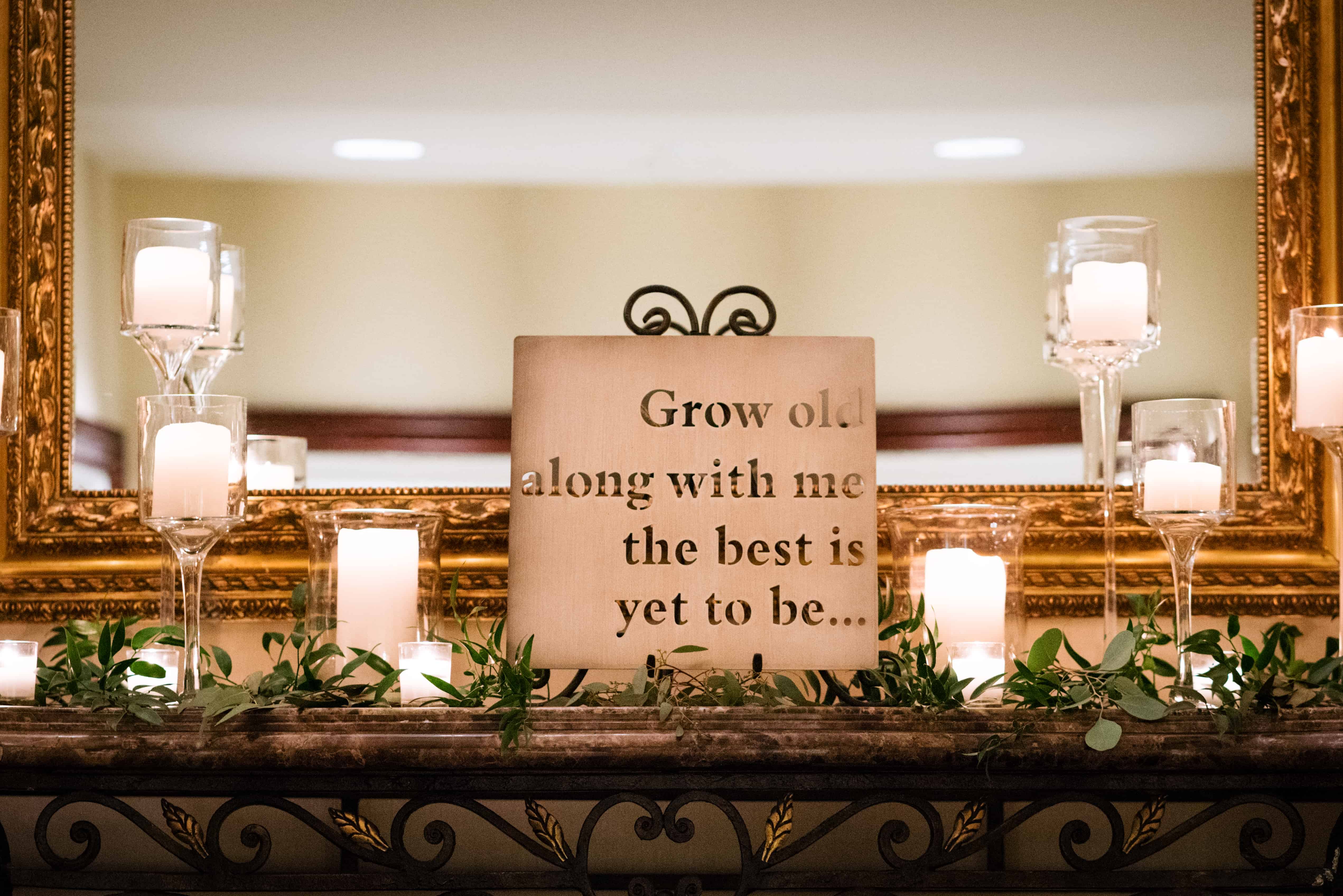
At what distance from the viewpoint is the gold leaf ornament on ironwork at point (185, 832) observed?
2.89ft

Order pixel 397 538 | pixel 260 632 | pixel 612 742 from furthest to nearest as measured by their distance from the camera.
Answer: pixel 260 632
pixel 397 538
pixel 612 742

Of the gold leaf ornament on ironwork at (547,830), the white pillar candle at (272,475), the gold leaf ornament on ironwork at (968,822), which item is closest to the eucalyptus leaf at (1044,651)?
the gold leaf ornament on ironwork at (968,822)

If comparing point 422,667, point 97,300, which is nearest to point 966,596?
point 422,667

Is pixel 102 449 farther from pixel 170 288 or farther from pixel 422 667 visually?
pixel 422 667

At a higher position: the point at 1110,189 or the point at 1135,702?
the point at 1110,189

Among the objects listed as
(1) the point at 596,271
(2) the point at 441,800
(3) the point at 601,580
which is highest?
(1) the point at 596,271

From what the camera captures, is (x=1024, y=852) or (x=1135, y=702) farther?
(x=1024, y=852)

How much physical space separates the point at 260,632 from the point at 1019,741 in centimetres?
A: 75

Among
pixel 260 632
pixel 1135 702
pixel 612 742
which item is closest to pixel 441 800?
pixel 612 742

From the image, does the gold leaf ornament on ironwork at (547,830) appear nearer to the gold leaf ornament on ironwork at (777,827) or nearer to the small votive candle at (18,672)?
the gold leaf ornament on ironwork at (777,827)

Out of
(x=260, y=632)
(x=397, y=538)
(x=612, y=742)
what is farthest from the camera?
(x=260, y=632)

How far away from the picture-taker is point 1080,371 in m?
1.12

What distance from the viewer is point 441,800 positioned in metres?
0.85

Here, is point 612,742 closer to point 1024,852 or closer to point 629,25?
point 1024,852
